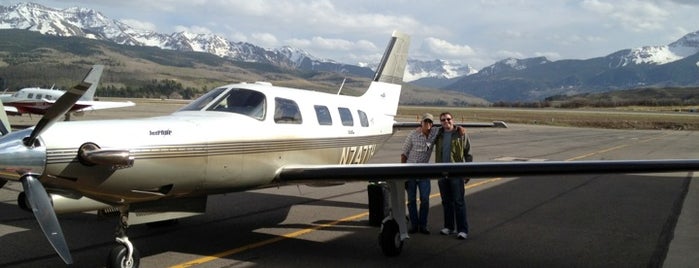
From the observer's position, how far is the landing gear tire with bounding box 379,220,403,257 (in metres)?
7.48

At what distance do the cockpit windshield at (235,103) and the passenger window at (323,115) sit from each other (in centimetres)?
120

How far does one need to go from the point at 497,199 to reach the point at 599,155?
46.2 feet

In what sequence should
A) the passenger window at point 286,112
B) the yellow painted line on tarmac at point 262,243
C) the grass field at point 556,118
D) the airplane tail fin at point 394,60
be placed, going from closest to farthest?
1. the yellow painted line on tarmac at point 262,243
2. the passenger window at point 286,112
3. the airplane tail fin at point 394,60
4. the grass field at point 556,118

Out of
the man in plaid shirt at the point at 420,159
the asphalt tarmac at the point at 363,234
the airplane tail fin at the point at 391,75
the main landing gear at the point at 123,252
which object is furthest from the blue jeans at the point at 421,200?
the main landing gear at the point at 123,252

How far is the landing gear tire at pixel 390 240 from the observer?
7.48 metres

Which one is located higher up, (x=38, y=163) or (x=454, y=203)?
(x=38, y=163)

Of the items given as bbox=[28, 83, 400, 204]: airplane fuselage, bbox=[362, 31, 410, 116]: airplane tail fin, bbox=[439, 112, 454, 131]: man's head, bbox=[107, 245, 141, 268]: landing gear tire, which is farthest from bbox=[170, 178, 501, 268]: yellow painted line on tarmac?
bbox=[362, 31, 410, 116]: airplane tail fin

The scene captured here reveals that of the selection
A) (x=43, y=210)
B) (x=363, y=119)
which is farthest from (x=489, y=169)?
(x=43, y=210)

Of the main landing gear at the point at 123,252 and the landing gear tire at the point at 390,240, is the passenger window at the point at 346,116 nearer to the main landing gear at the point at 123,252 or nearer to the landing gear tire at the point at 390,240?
the landing gear tire at the point at 390,240

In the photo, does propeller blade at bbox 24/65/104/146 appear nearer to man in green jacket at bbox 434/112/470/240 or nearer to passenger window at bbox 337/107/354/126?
passenger window at bbox 337/107/354/126

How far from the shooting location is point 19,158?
5.35 metres

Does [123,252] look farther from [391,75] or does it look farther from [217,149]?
[391,75]

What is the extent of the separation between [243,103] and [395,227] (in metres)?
2.50

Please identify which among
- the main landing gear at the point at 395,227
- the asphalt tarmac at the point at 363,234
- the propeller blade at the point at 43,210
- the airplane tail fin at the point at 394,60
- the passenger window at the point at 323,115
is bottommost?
the asphalt tarmac at the point at 363,234
